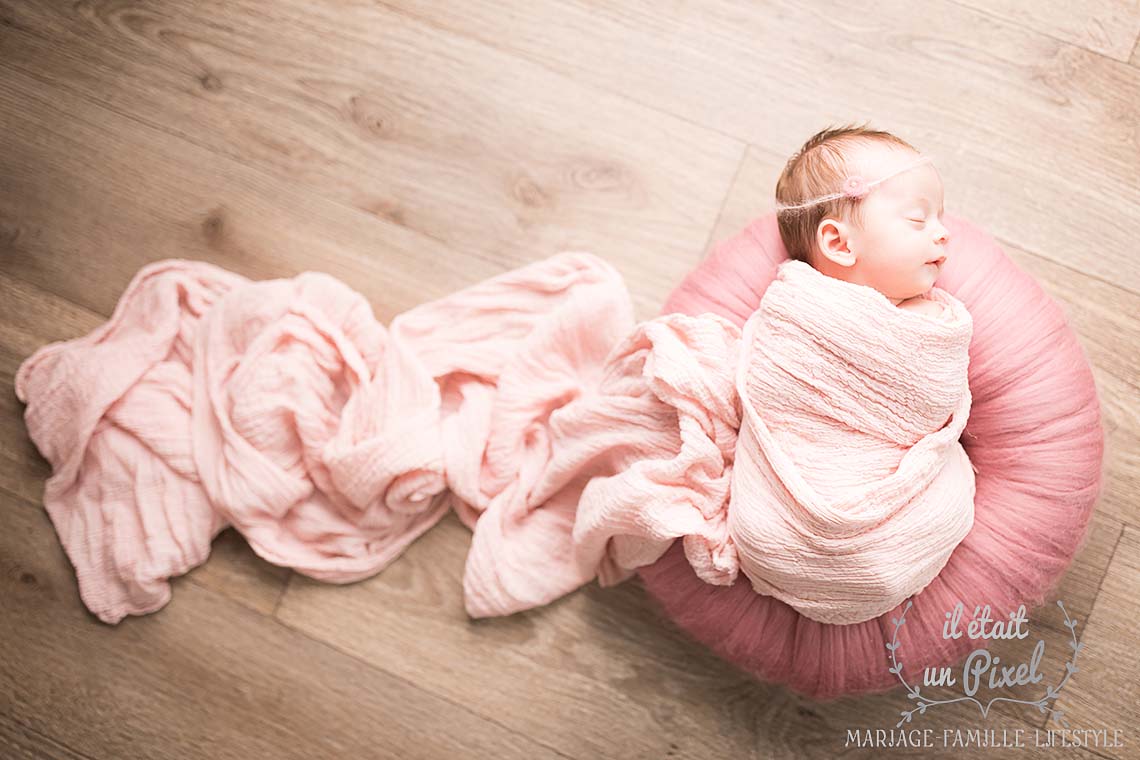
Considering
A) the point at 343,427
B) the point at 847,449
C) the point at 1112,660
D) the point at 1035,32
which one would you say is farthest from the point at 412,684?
the point at 1035,32

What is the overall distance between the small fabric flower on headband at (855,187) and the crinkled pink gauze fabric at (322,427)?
34cm

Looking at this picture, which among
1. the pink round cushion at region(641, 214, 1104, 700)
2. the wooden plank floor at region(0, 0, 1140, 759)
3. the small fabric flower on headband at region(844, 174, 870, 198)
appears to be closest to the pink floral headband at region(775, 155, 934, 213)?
the small fabric flower on headband at region(844, 174, 870, 198)

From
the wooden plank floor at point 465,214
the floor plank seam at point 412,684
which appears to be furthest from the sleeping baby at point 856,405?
the floor plank seam at point 412,684

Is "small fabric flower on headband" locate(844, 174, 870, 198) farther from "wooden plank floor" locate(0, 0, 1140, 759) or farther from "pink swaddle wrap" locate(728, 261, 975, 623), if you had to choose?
"wooden plank floor" locate(0, 0, 1140, 759)

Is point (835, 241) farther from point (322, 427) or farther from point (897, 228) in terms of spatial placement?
point (322, 427)

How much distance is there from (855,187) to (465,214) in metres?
0.57

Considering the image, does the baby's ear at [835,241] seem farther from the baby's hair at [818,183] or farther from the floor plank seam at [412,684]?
the floor plank seam at [412,684]

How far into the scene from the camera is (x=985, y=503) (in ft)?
3.26

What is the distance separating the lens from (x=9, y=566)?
1.23 metres

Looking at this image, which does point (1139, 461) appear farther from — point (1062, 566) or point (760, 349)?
point (760, 349)

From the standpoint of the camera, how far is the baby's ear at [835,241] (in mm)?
976

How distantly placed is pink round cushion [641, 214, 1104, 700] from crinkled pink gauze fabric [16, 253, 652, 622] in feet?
0.66

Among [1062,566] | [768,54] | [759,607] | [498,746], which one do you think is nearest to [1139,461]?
[1062,566]

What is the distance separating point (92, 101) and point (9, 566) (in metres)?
0.71
